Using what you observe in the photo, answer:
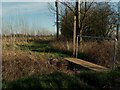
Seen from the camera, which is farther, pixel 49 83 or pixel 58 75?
pixel 58 75

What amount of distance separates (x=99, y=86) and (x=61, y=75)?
3.33ft

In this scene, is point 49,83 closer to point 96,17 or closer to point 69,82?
point 69,82

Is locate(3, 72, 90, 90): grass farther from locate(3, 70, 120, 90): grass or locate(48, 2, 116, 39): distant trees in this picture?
locate(48, 2, 116, 39): distant trees

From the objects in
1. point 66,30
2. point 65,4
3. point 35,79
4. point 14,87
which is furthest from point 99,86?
point 66,30

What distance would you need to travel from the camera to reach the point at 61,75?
7.61m

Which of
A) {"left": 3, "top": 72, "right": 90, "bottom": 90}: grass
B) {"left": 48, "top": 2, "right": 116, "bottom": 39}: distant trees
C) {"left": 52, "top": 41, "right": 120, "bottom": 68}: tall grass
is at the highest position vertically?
{"left": 48, "top": 2, "right": 116, "bottom": 39}: distant trees

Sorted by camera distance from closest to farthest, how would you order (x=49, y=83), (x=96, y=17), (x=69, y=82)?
(x=49, y=83) < (x=69, y=82) < (x=96, y=17)

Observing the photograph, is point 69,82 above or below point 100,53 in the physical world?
above

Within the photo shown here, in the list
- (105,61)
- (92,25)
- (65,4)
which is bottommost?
(105,61)

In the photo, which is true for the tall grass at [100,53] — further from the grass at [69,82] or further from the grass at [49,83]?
the grass at [49,83]

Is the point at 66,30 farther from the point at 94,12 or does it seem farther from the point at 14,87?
the point at 14,87

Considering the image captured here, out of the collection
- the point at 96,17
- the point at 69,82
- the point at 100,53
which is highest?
the point at 96,17

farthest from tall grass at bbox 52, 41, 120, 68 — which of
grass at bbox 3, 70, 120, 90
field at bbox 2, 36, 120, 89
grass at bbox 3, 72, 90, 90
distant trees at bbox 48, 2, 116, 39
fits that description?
grass at bbox 3, 72, 90, 90

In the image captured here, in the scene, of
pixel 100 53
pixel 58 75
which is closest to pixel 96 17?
pixel 100 53
